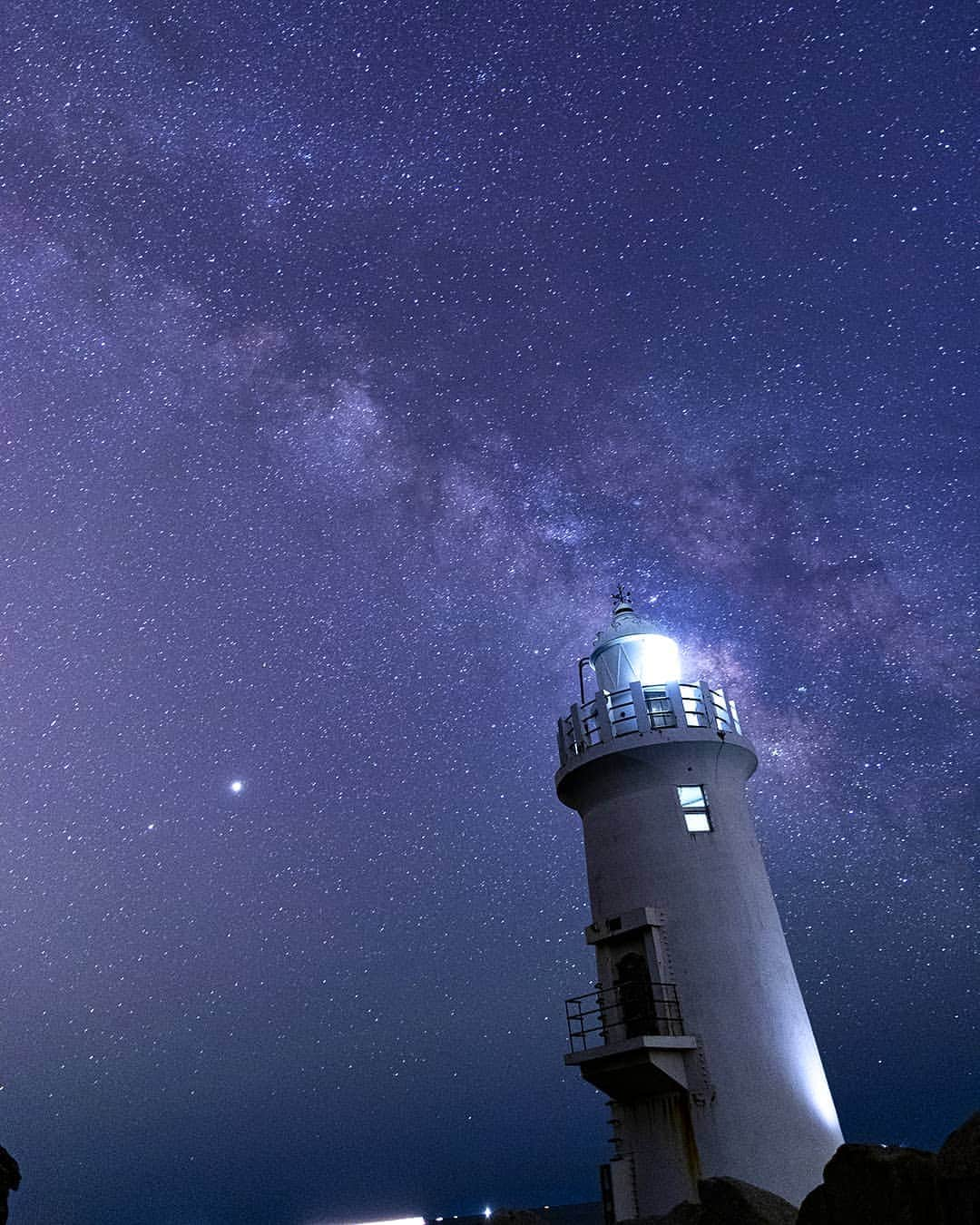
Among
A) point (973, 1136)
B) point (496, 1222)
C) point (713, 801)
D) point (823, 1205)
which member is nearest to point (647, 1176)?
point (713, 801)

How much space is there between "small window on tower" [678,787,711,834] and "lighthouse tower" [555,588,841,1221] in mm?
28

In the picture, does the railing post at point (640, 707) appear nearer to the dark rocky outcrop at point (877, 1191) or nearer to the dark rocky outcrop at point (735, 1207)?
the dark rocky outcrop at point (735, 1207)

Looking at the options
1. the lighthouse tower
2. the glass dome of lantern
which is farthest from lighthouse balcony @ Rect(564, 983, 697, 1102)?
the glass dome of lantern

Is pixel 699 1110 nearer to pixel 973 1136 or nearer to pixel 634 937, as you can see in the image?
pixel 634 937

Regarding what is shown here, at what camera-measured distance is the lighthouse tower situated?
16.7 metres

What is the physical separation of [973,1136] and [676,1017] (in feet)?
38.7

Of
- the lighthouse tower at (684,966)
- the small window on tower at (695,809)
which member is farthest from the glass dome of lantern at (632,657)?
the small window on tower at (695,809)

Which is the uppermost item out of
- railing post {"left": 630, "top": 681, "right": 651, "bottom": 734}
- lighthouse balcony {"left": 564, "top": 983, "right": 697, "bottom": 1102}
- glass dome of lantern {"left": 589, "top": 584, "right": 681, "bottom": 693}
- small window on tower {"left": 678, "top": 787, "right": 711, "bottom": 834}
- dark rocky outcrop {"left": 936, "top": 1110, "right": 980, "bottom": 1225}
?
glass dome of lantern {"left": 589, "top": 584, "right": 681, "bottom": 693}

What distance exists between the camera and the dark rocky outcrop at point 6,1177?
274 inches

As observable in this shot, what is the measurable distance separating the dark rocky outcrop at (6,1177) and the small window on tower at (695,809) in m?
14.3

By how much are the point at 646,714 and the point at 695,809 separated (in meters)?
2.31

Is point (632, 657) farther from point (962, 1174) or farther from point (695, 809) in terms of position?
point (962, 1174)

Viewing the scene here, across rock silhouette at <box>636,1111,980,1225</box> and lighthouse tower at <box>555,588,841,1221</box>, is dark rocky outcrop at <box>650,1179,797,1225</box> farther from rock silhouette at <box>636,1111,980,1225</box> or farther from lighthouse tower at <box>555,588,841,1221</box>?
lighthouse tower at <box>555,588,841,1221</box>

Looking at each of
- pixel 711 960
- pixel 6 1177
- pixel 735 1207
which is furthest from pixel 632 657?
pixel 6 1177
